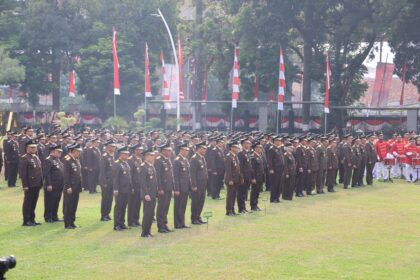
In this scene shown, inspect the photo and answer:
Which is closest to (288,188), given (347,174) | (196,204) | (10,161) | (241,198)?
(241,198)

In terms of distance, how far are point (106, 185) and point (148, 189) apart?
9.14 ft

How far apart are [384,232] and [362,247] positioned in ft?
7.49

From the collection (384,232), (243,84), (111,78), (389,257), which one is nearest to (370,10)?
(243,84)

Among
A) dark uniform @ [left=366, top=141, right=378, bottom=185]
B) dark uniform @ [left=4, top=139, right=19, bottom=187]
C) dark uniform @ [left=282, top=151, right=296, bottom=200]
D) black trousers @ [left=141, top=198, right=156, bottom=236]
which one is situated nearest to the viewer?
black trousers @ [left=141, top=198, right=156, bottom=236]

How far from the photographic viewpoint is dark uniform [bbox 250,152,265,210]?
846 inches

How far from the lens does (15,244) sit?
15516mm

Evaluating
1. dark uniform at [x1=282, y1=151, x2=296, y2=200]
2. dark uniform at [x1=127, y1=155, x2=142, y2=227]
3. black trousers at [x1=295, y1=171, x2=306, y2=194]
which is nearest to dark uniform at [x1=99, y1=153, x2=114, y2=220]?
dark uniform at [x1=127, y1=155, x2=142, y2=227]

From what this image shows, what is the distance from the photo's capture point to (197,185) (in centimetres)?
1891

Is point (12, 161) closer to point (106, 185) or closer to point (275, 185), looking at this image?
point (106, 185)

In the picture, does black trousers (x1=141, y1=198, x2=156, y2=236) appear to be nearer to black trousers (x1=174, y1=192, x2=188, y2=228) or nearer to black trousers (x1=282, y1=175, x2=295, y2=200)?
black trousers (x1=174, y1=192, x2=188, y2=228)

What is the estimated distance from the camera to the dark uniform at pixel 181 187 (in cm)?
1798

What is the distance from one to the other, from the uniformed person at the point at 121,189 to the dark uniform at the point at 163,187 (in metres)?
0.72

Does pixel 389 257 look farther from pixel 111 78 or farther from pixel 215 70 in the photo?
pixel 111 78

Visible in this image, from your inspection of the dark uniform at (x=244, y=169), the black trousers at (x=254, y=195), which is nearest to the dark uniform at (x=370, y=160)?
the black trousers at (x=254, y=195)
